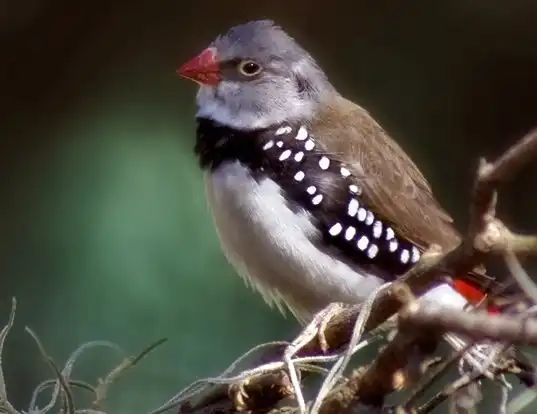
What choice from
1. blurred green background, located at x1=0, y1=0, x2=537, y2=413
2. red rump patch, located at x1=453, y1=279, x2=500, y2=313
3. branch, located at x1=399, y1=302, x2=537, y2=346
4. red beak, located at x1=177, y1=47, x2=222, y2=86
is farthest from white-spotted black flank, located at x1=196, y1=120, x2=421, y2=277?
blurred green background, located at x1=0, y1=0, x2=537, y2=413

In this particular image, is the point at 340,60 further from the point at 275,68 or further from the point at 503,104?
the point at 275,68

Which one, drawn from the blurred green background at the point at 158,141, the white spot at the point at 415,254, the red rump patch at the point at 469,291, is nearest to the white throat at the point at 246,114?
the white spot at the point at 415,254

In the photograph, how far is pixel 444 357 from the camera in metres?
0.86

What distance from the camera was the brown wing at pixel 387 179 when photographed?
1.36m

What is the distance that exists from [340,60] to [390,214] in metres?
0.98

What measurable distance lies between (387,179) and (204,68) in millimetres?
273

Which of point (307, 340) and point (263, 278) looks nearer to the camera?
point (307, 340)

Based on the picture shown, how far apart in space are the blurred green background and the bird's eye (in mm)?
716

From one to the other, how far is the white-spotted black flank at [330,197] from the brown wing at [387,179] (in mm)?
13

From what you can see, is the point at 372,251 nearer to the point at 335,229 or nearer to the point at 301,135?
the point at 335,229

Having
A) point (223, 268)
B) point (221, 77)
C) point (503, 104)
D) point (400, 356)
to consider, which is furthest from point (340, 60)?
point (400, 356)

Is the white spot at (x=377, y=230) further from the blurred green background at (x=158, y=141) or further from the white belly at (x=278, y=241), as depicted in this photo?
the blurred green background at (x=158, y=141)

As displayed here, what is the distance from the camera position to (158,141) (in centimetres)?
224

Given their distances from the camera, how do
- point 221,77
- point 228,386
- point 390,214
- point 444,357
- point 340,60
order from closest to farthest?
point 444,357 < point 228,386 < point 390,214 < point 221,77 < point 340,60
